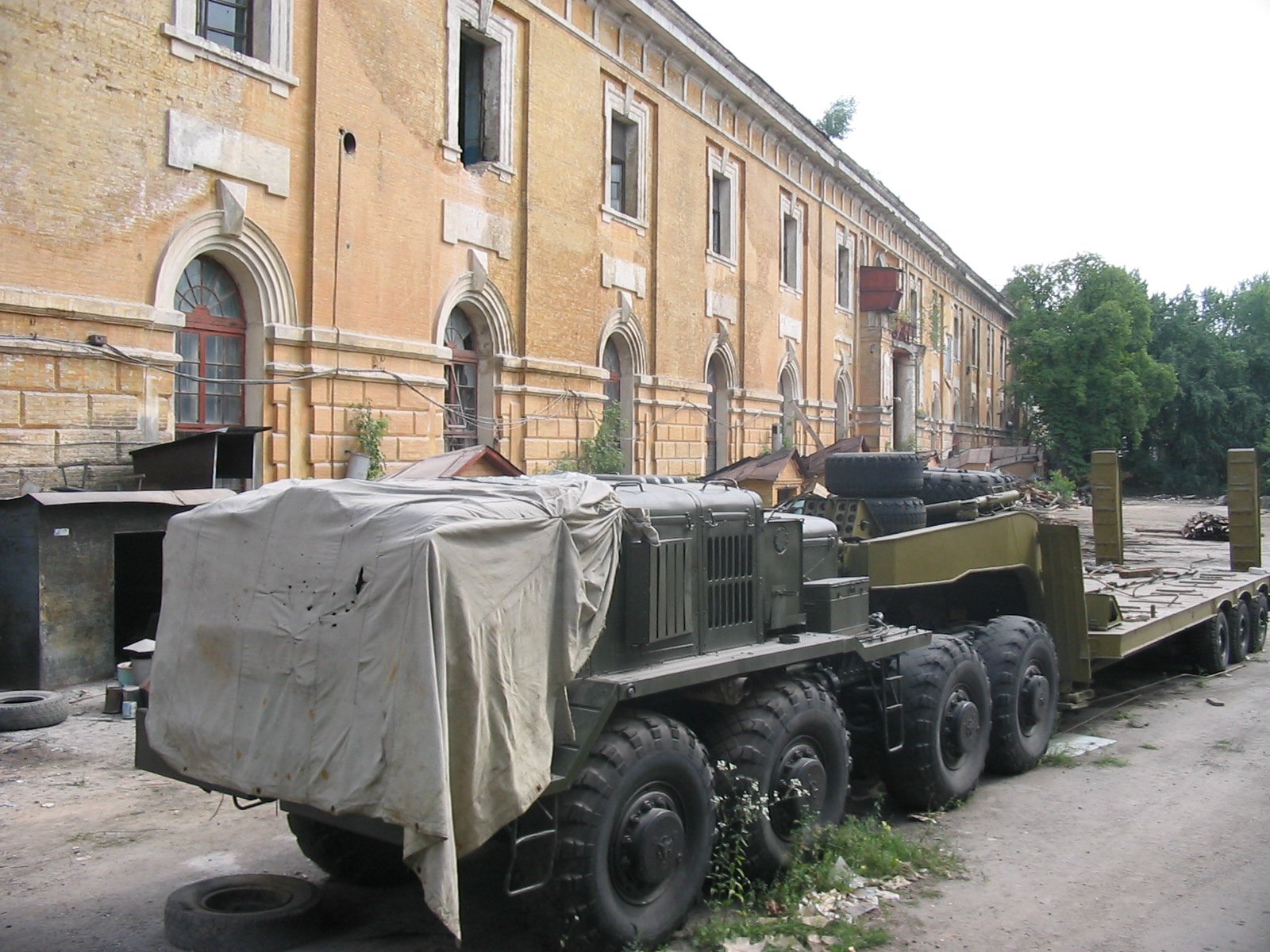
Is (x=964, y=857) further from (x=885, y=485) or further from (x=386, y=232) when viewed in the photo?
(x=386, y=232)

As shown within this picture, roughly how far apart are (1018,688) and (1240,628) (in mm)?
6448

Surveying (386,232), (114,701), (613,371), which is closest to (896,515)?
(114,701)

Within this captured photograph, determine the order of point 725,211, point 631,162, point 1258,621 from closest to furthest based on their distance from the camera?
point 1258,621 → point 631,162 → point 725,211

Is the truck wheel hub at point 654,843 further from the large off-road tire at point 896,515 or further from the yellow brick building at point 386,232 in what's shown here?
the yellow brick building at point 386,232

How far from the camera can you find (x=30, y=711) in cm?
917

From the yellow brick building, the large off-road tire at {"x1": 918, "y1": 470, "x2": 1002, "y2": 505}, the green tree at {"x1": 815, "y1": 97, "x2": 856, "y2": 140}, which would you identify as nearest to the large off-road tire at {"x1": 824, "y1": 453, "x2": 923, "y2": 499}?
the large off-road tire at {"x1": 918, "y1": 470, "x2": 1002, "y2": 505}

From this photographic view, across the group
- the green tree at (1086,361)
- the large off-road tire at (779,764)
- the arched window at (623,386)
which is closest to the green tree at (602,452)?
the arched window at (623,386)

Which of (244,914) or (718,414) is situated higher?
(718,414)

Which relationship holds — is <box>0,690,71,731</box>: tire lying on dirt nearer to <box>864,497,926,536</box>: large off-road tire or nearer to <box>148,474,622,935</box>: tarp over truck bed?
<box>148,474,622,935</box>: tarp over truck bed

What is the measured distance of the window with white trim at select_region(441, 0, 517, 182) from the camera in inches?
685

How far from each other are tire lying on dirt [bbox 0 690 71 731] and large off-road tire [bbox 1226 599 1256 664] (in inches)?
469

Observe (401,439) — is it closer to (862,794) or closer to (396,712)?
(862,794)

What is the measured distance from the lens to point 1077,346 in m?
50.3

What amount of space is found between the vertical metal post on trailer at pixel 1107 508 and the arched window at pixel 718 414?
11.6 metres
